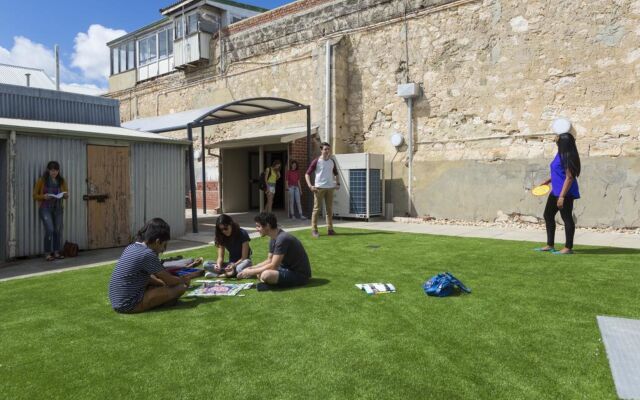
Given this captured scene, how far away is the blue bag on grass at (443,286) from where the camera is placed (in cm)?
513

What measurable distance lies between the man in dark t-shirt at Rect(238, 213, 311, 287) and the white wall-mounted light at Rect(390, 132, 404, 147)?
28.5 ft

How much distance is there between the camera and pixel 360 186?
13.5 metres

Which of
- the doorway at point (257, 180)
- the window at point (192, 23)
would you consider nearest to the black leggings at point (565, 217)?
the doorway at point (257, 180)

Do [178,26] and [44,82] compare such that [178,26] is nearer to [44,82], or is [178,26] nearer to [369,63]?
[369,63]

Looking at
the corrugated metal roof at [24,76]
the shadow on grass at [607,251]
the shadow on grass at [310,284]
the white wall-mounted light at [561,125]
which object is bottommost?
the shadow on grass at [310,284]

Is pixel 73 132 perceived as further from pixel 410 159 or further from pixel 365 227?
pixel 410 159

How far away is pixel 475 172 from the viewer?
12.5 meters

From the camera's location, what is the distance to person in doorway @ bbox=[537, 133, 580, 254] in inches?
277

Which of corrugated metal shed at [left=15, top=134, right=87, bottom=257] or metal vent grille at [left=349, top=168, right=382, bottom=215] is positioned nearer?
corrugated metal shed at [left=15, top=134, right=87, bottom=257]

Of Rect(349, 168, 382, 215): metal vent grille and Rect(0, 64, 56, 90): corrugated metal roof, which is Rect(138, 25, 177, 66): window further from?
Rect(349, 168, 382, 215): metal vent grille

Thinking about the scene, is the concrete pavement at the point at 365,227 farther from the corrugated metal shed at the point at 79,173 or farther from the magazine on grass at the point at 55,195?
the magazine on grass at the point at 55,195

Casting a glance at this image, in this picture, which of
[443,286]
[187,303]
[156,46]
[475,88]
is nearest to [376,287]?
[443,286]

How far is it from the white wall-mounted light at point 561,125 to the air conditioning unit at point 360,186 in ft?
15.2

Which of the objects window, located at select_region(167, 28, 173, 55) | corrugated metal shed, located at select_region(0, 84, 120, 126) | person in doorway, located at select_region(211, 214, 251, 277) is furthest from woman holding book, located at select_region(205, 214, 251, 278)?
window, located at select_region(167, 28, 173, 55)
